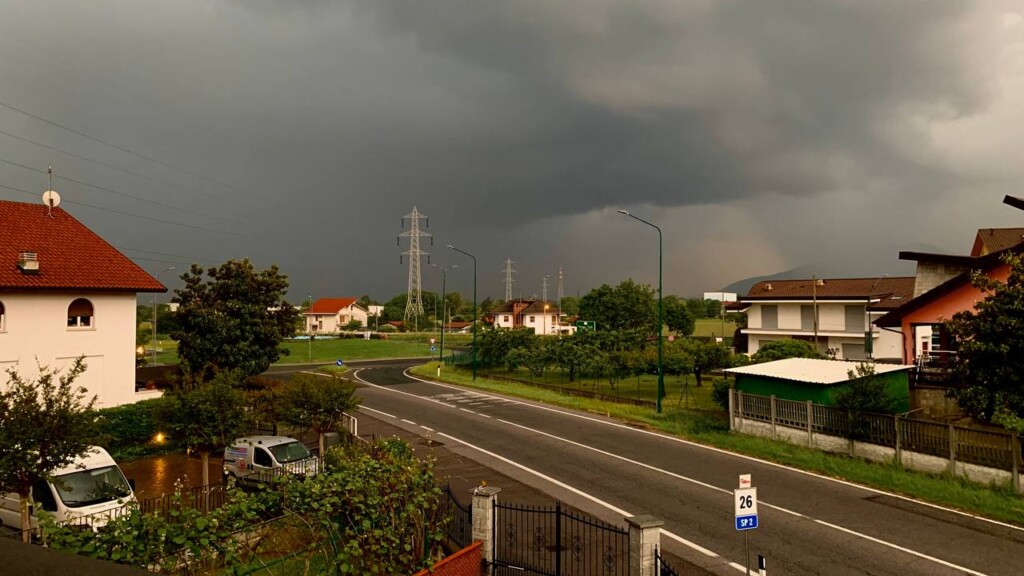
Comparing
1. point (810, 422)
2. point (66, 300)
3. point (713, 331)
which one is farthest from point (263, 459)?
point (713, 331)

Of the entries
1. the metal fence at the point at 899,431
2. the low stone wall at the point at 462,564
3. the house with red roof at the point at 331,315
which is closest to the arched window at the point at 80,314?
the low stone wall at the point at 462,564

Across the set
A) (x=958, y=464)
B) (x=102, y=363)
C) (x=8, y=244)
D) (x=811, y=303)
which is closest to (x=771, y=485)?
(x=958, y=464)

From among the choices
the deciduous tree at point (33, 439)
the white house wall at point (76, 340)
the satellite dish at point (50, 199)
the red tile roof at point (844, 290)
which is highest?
the satellite dish at point (50, 199)

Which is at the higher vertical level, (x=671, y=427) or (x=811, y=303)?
(x=811, y=303)

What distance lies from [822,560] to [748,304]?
47.5 meters

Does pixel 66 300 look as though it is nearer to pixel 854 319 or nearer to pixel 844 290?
pixel 854 319

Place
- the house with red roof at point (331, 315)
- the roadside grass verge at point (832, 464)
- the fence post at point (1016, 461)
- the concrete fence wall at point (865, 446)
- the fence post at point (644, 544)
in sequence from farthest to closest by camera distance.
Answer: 1. the house with red roof at point (331, 315)
2. the concrete fence wall at point (865, 446)
3. the fence post at point (1016, 461)
4. the roadside grass verge at point (832, 464)
5. the fence post at point (644, 544)

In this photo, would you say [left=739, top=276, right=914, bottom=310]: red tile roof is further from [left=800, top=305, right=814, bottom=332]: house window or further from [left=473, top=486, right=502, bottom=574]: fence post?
[left=473, top=486, right=502, bottom=574]: fence post

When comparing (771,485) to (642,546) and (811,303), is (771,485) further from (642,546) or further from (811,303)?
(811,303)

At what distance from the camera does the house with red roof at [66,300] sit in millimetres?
22875

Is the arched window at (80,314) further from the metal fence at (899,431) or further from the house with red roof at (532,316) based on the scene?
the house with red roof at (532,316)

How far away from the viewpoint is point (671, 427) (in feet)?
87.2

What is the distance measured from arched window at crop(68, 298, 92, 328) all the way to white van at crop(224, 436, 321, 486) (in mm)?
11321

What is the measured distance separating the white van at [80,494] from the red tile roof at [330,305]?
141 meters
